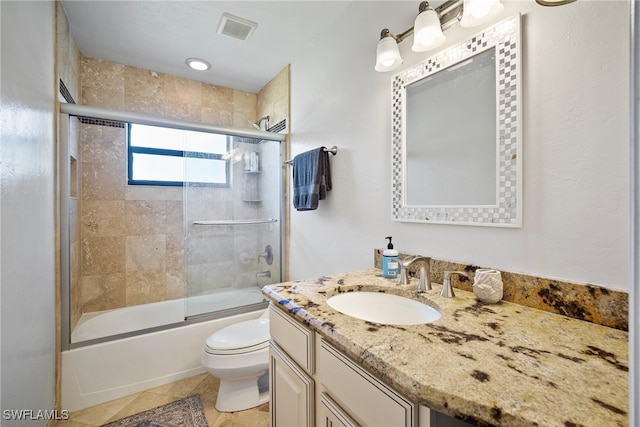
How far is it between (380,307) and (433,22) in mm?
1126

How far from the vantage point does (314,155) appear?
1.80 metres

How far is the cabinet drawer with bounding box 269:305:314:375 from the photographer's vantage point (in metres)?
0.83

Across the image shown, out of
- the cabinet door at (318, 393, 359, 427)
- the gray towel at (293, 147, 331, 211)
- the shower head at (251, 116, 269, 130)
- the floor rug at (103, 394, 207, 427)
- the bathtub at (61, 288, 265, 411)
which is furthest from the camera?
the shower head at (251, 116, 269, 130)

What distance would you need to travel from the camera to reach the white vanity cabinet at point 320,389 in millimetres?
583

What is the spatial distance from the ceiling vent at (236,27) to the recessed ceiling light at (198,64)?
0.48 metres

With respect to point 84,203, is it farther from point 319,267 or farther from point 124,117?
point 319,267

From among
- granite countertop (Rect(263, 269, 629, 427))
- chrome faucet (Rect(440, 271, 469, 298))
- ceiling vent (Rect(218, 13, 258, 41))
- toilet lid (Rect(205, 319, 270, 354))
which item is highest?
ceiling vent (Rect(218, 13, 258, 41))

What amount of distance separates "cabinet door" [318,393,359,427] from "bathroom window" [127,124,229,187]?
1878 mm

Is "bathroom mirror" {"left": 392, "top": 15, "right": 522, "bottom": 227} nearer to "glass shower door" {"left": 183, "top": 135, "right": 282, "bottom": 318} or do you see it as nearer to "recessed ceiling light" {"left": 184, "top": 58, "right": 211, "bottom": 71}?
"glass shower door" {"left": 183, "top": 135, "right": 282, "bottom": 318}

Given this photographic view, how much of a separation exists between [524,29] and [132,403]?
8.69 feet

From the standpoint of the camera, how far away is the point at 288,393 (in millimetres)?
943

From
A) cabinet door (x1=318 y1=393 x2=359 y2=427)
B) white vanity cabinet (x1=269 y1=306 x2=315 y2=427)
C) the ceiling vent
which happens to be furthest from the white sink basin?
the ceiling vent

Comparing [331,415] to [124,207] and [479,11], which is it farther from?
[124,207]

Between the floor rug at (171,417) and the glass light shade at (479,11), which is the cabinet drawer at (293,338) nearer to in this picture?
the floor rug at (171,417)
